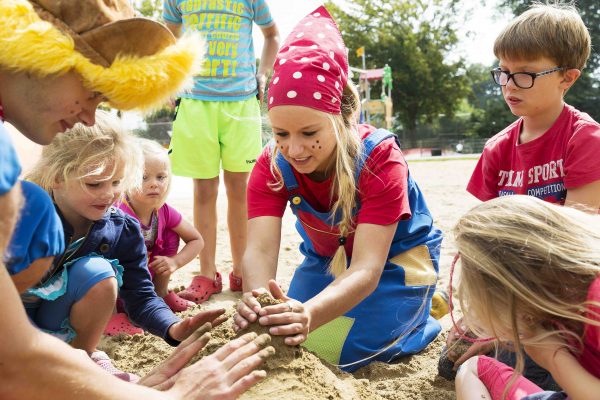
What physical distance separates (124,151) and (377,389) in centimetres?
155

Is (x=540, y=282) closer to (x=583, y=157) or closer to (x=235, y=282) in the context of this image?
(x=583, y=157)

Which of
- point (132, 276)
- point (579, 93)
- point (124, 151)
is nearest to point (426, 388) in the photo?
point (132, 276)

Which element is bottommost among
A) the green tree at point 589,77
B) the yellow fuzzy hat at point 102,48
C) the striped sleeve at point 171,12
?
the green tree at point 589,77

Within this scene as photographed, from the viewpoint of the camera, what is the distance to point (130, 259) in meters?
3.10

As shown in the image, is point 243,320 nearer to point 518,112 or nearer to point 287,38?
point 287,38

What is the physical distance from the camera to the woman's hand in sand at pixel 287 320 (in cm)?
237

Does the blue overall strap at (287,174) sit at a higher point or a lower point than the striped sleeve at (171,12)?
lower

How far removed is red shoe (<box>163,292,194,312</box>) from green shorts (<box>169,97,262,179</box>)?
3.14 feet

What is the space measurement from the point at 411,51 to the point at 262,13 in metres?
37.7

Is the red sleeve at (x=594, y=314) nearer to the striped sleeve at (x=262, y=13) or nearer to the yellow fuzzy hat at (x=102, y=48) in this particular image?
the yellow fuzzy hat at (x=102, y=48)

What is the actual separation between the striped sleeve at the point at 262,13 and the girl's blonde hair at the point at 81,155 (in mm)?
2124

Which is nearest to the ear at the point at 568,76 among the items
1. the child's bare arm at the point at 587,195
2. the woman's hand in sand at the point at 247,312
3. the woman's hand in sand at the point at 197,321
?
the child's bare arm at the point at 587,195

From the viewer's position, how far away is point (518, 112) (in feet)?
10.9

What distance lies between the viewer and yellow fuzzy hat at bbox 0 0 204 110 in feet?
5.90
